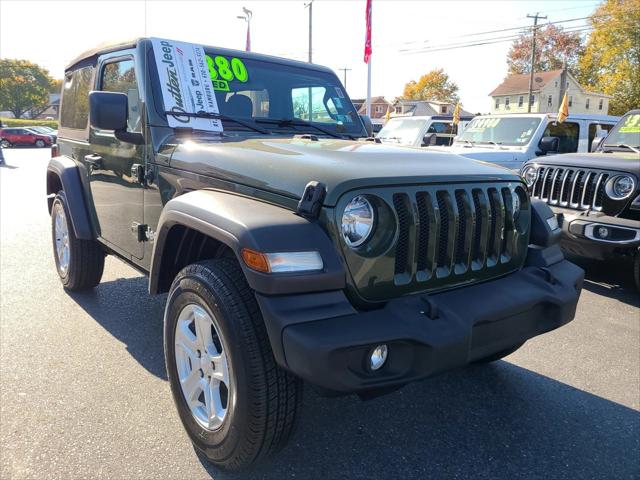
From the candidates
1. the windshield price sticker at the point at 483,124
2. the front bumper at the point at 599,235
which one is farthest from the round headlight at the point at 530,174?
the windshield price sticker at the point at 483,124

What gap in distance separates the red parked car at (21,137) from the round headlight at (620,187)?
3432 cm

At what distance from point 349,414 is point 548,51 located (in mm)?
69752

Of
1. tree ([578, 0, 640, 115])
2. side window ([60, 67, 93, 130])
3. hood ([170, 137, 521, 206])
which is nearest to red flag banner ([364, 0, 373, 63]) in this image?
side window ([60, 67, 93, 130])

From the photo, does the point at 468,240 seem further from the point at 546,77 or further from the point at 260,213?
the point at 546,77

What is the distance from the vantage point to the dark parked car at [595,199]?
4.56 m

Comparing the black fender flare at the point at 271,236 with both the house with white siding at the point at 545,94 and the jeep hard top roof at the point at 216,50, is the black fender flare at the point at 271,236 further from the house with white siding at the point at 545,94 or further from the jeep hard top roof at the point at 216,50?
the house with white siding at the point at 545,94

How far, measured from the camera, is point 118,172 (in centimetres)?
352

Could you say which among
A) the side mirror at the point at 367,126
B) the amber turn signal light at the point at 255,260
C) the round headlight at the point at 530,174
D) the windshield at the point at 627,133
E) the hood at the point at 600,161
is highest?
the windshield at the point at 627,133

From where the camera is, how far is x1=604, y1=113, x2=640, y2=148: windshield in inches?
249

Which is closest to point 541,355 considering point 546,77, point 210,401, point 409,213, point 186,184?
point 409,213

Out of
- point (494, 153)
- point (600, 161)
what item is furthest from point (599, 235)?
point (494, 153)

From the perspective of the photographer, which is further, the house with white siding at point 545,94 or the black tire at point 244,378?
the house with white siding at point 545,94

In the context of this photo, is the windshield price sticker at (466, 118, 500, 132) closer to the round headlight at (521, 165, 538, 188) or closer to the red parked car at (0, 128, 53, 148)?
the round headlight at (521, 165, 538, 188)

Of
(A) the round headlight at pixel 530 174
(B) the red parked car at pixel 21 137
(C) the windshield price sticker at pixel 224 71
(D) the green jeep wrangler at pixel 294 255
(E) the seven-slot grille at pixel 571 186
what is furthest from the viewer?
(B) the red parked car at pixel 21 137
